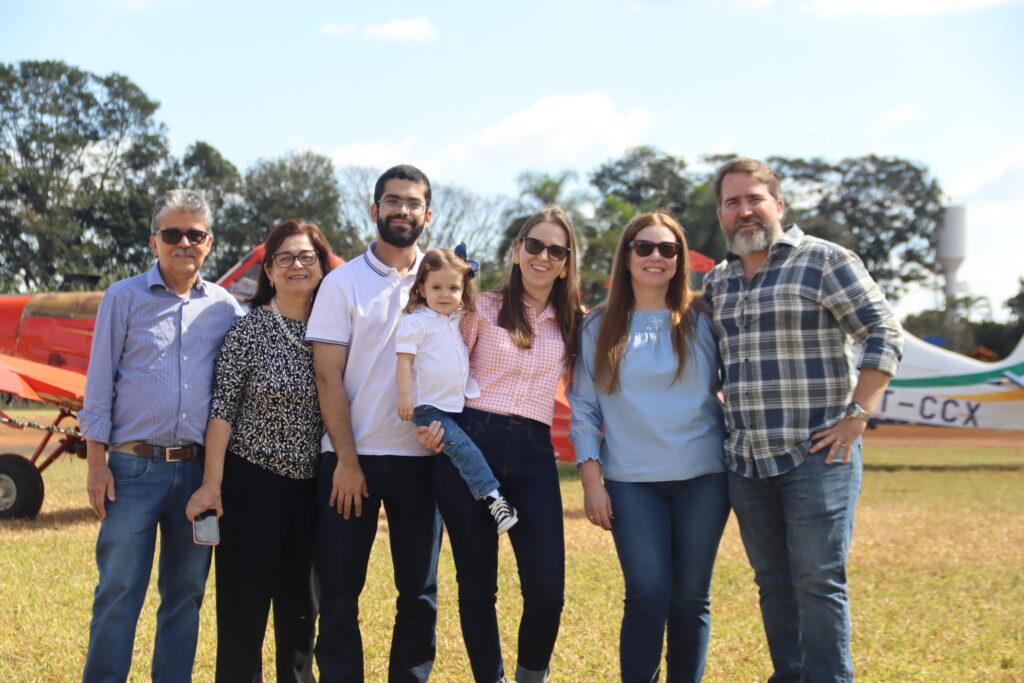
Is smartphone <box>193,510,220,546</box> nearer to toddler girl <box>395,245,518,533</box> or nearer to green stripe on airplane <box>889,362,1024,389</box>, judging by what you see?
toddler girl <box>395,245,518,533</box>

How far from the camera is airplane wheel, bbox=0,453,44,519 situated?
288 inches

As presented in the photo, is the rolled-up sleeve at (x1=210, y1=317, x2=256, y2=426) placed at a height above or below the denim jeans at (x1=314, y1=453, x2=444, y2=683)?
above

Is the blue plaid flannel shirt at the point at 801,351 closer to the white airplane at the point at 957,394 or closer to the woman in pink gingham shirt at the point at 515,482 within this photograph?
the woman in pink gingham shirt at the point at 515,482

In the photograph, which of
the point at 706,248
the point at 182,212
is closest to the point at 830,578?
the point at 182,212

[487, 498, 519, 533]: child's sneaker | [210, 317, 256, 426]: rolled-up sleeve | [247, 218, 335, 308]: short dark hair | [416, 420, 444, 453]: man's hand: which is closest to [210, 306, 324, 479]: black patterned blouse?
[210, 317, 256, 426]: rolled-up sleeve

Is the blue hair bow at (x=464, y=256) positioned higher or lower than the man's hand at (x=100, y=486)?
higher

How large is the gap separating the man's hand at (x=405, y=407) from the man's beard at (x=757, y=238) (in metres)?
1.31

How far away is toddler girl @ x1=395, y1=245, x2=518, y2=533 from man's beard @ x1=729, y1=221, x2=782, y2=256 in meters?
1.01

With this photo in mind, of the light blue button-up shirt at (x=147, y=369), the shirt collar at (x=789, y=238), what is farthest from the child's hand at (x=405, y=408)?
the shirt collar at (x=789, y=238)

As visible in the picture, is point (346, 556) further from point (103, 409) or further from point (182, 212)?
point (182, 212)

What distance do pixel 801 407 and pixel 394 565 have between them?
155cm

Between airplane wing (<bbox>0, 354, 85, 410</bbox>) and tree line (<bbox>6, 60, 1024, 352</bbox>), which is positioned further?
tree line (<bbox>6, 60, 1024, 352</bbox>)

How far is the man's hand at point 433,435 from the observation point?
3.02 meters

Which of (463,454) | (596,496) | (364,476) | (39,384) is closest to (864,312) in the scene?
(596,496)
